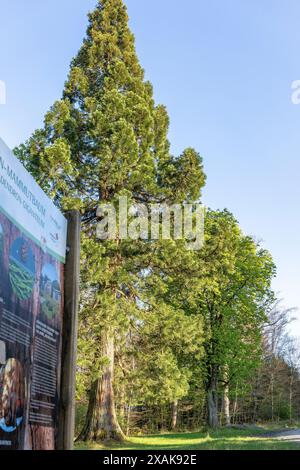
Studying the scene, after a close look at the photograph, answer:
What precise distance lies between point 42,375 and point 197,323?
16.1m

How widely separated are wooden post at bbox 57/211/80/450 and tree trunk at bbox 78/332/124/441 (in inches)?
528

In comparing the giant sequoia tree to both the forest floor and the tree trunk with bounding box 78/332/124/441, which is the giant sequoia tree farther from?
the forest floor

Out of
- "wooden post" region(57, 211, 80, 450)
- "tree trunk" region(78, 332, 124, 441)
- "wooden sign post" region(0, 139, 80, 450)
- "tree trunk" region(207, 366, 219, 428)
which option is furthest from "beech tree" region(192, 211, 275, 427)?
"wooden sign post" region(0, 139, 80, 450)

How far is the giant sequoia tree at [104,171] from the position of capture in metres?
17.1

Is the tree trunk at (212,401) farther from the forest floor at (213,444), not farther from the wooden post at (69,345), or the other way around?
the wooden post at (69,345)

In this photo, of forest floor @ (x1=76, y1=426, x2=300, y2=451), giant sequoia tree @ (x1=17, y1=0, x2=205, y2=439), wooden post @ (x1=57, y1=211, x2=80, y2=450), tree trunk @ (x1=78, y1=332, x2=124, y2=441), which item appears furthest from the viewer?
tree trunk @ (x1=78, y1=332, x2=124, y2=441)

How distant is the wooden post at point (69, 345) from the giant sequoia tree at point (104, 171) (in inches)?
481

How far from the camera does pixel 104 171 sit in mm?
18625

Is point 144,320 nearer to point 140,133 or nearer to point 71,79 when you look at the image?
point 140,133

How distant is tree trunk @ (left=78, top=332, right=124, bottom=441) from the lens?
1759 centimetres

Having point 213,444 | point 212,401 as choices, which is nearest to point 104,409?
point 213,444

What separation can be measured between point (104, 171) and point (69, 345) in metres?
15.0

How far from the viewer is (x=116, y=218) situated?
17.7 m
